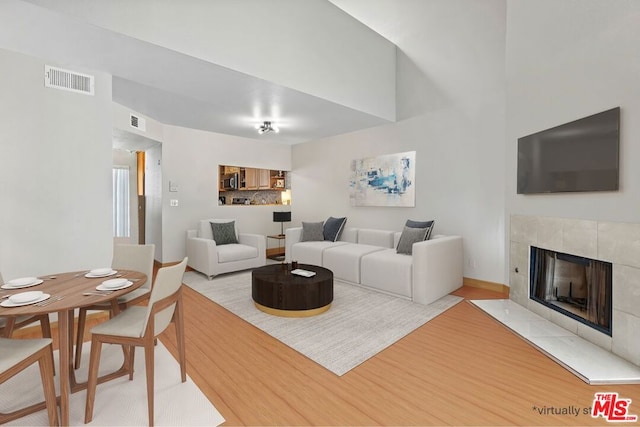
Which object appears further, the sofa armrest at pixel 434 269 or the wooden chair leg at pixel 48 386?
the sofa armrest at pixel 434 269

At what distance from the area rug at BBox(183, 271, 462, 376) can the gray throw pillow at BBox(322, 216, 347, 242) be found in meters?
1.40

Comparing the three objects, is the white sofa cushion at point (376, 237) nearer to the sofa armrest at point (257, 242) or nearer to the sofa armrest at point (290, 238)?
the sofa armrest at point (290, 238)

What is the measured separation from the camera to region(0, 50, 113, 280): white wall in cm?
268

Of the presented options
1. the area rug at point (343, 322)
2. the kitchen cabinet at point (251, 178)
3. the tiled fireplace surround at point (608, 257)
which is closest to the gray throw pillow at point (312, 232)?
the area rug at point (343, 322)

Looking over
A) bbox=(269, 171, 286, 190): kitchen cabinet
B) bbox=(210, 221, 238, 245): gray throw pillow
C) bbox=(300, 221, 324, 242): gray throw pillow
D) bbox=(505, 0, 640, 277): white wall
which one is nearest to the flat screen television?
bbox=(505, 0, 640, 277): white wall

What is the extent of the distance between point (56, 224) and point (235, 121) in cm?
304

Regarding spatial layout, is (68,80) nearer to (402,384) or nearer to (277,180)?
(402,384)

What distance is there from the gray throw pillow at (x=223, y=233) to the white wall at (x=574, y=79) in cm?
446

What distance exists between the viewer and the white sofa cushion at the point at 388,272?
3.74 meters

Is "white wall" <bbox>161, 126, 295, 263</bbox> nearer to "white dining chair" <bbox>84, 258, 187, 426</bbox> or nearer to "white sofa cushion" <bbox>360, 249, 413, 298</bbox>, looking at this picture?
"white sofa cushion" <bbox>360, 249, 413, 298</bbox>

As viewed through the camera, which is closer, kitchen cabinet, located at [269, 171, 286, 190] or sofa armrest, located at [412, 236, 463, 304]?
sofa armrest, located at [412, 236, 463, 304]

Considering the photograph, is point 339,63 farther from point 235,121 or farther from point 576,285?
point 576,285

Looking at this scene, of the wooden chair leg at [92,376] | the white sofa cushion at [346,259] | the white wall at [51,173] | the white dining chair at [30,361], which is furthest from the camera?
the white sofa cushion at [346,259]

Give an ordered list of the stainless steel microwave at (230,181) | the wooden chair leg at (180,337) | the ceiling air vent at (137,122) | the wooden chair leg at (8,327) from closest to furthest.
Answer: the wooden chair leg at (8,327)
the wooden chair leg at (180,337)
the ceiling air vent at (137,122)
the stainless steel microwave at (230,181)
